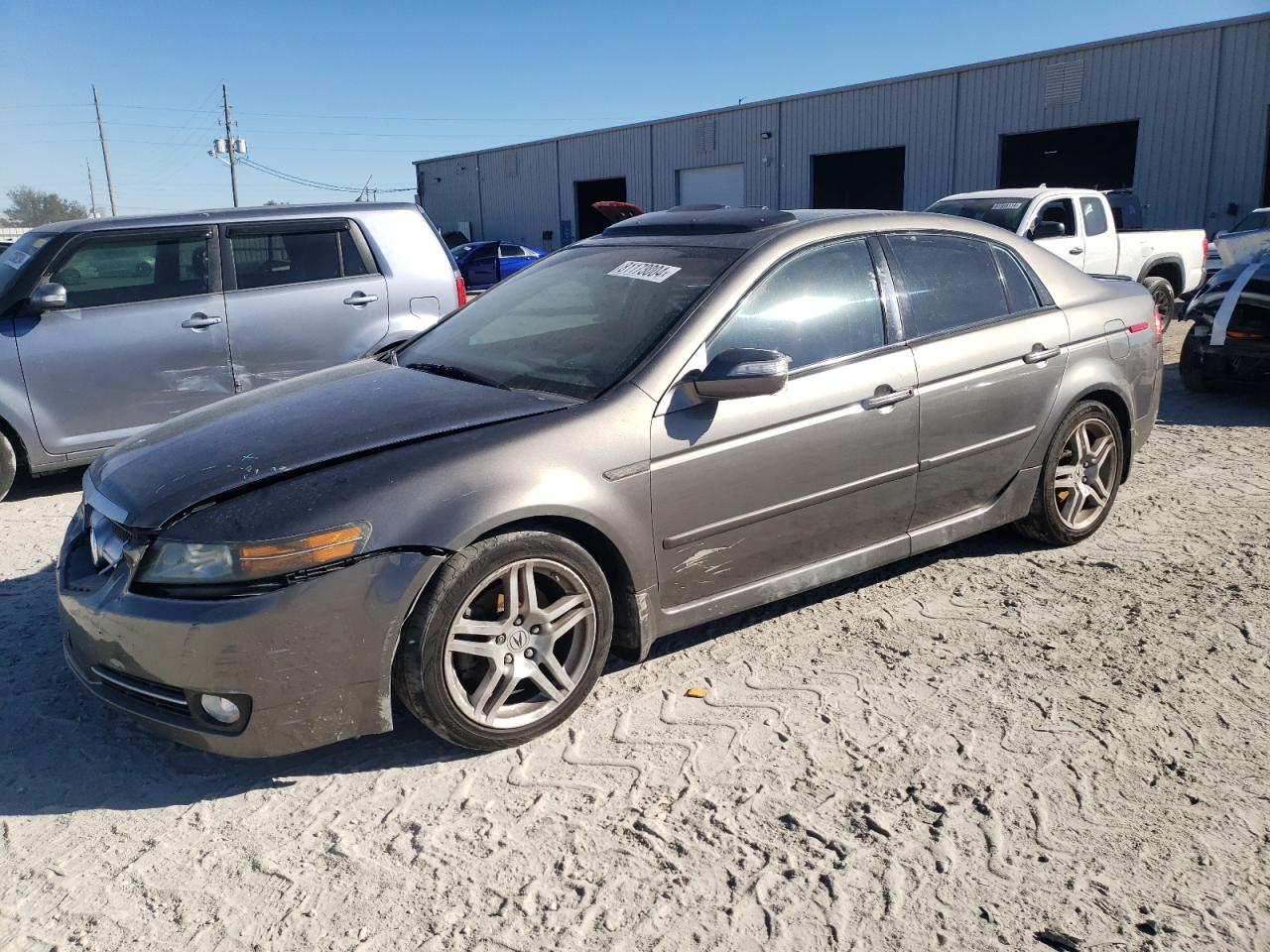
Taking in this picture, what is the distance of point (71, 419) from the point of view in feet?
19.6

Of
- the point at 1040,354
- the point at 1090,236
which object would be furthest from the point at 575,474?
the point at 1090,236

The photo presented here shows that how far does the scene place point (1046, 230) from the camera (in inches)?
446

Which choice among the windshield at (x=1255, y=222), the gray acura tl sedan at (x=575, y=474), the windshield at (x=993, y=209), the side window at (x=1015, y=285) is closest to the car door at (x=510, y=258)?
the windshield at (x=993, y=209)

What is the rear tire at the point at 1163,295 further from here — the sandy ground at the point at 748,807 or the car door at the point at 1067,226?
the sandy ground at the point at 748,807

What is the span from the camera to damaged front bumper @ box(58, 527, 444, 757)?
270 cm

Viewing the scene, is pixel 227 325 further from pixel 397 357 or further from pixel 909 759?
pixel 909 759

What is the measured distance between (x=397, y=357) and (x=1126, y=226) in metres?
15.5

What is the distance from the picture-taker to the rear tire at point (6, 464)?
19.3 feet

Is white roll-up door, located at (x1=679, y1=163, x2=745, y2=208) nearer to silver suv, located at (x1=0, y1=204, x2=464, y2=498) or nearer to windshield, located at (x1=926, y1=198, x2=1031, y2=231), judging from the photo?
windshield, located at (x1=926, y1=198, x2=1031, y2=231)

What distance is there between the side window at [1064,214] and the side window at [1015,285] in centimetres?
837

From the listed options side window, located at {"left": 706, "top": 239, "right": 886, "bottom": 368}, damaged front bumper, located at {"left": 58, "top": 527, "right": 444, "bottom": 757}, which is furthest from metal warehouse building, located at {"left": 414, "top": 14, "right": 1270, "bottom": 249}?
damaged front bumper, located at {"left": 58, "top": 527, "right": 444, "bottom": 757}

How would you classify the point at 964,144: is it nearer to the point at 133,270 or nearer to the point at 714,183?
the point at 714,183

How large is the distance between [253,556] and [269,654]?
Result: 0.89 ft

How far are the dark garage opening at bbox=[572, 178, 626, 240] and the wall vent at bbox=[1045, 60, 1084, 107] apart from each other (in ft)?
54.2
